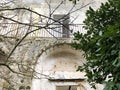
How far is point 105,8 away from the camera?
Result: 426 cm

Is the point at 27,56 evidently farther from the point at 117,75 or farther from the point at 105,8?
the point at 117,75

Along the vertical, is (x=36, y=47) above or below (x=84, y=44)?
above

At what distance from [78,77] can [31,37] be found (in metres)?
2.61

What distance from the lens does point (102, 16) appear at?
424cm

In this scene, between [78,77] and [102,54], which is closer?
[102,54]

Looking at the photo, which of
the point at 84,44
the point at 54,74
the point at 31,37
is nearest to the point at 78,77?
the point at 54,74

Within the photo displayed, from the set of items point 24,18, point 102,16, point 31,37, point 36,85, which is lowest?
point 36,85

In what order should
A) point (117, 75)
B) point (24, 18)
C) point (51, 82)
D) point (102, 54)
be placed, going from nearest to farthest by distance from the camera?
point (117, 75) < point (102, 54) < point (51, 82) < point (24, 18)

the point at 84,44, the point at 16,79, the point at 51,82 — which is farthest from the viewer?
the point at 51,82

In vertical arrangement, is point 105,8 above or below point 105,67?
above

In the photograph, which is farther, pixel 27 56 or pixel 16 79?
pixel 27 56

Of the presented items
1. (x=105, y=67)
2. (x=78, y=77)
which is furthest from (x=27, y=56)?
(x=105, y=67)

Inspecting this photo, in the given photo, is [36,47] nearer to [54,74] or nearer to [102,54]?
[54,74]

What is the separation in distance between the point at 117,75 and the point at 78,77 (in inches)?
362
